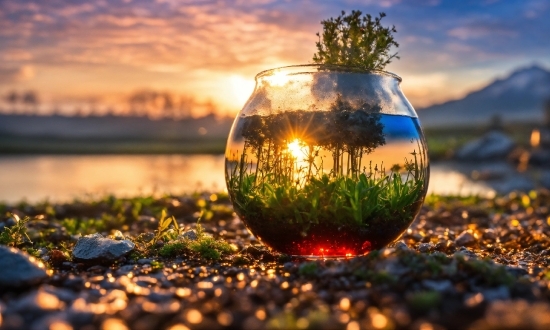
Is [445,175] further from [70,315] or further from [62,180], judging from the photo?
[70,315]

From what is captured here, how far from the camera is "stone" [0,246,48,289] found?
382 centimetres

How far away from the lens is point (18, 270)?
3893 millimetres

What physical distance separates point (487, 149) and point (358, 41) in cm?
2828

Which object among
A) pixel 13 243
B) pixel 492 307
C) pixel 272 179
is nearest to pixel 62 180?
pixel 13 243

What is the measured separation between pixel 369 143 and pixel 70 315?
2.59 meters

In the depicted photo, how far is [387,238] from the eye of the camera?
5.12 metres

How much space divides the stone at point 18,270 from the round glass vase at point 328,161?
180cm

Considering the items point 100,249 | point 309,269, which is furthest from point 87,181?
point 309,269

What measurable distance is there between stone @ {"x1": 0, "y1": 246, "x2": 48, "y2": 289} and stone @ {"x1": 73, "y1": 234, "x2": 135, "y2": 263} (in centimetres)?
77

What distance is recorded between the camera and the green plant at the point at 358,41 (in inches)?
207

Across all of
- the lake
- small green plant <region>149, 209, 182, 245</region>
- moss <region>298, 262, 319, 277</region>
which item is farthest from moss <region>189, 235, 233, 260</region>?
the lake

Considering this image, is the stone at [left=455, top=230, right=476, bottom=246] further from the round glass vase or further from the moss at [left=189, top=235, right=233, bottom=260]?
the moss at [left=189, top=235, right=233, bottom=260]

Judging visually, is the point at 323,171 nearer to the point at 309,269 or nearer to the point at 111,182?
the point at 309,269

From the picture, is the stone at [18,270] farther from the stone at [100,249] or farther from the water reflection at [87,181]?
the water reflection at [87,181]
